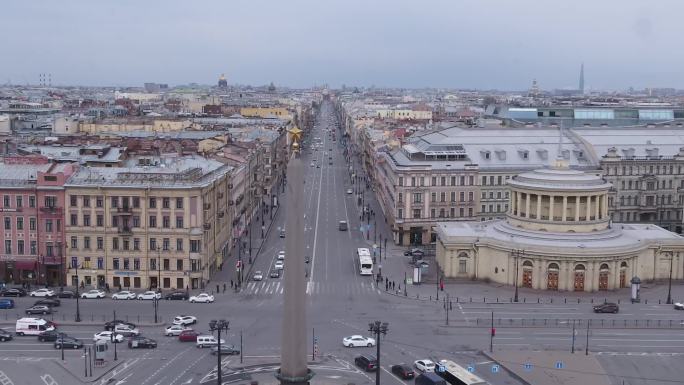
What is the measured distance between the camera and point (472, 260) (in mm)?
81438

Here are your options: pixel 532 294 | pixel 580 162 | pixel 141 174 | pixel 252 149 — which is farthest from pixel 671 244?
pixel 252 149

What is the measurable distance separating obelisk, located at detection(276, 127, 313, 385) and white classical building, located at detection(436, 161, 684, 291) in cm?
4254

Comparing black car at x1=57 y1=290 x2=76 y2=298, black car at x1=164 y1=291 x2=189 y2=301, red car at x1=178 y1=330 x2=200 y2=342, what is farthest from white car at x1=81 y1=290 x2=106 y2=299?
red car at x1=178 y1=330 x2=200 y2=342

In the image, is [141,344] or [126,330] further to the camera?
[126,330]

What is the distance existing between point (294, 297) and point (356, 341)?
20.6 m

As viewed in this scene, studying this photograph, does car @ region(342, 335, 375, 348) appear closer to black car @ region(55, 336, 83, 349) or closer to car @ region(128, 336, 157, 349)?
car @ region(128, 336, 157, 349)

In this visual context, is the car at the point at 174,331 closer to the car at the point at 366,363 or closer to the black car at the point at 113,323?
the black car at the point at 113,323

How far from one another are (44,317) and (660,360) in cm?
4323

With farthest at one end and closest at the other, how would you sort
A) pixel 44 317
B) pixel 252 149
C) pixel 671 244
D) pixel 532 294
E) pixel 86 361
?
pixel 252 149, pixel 671 244, pixel 532 294, pixel 44 317, pixel 86 361

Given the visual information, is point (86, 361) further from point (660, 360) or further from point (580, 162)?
point (580, 162)

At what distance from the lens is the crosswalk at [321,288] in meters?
74.4

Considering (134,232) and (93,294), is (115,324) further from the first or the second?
(134,232)

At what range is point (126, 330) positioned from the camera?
59344mm

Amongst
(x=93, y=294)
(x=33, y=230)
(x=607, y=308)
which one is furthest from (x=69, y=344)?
(x=607, y=308)
